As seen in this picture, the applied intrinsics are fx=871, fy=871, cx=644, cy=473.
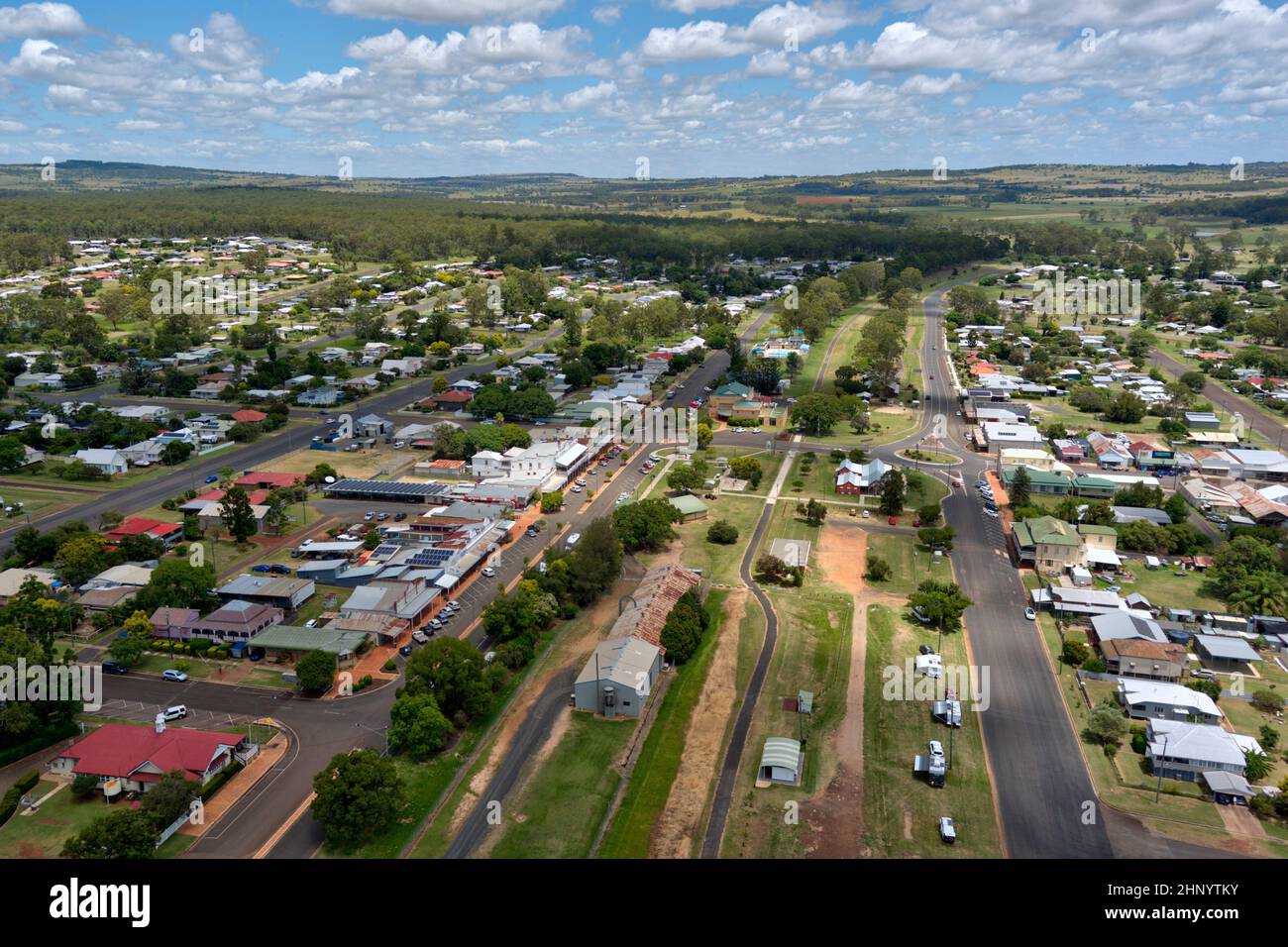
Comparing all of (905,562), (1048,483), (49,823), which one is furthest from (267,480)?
(1048,483)

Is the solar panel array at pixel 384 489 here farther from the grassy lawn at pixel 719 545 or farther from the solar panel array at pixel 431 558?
the grassy lawn at pixel 719 545

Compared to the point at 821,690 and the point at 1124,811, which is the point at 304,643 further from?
the point at 1124,811

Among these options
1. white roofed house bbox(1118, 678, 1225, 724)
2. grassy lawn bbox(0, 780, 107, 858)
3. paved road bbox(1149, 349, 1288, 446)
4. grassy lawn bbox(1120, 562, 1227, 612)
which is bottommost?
grassy lawn bbox(0, 780, 107, 858)

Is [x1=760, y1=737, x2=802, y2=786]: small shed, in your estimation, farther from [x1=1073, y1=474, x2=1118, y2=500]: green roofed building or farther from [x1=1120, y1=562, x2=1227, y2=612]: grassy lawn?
[x1=1073, y1=474, x2=1118, y2=500]: green roofed building

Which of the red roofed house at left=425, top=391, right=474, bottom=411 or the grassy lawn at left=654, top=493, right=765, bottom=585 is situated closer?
the grassy lawn at left=654, top=493, right=765, bottom=585

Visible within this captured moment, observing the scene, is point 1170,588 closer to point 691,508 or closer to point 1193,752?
point 1193,752

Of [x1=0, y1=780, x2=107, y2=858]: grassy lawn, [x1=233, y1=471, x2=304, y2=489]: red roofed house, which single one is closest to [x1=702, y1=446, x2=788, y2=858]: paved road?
[x1=0, y1=780, x2=107, y2=858]: grassy lawn
